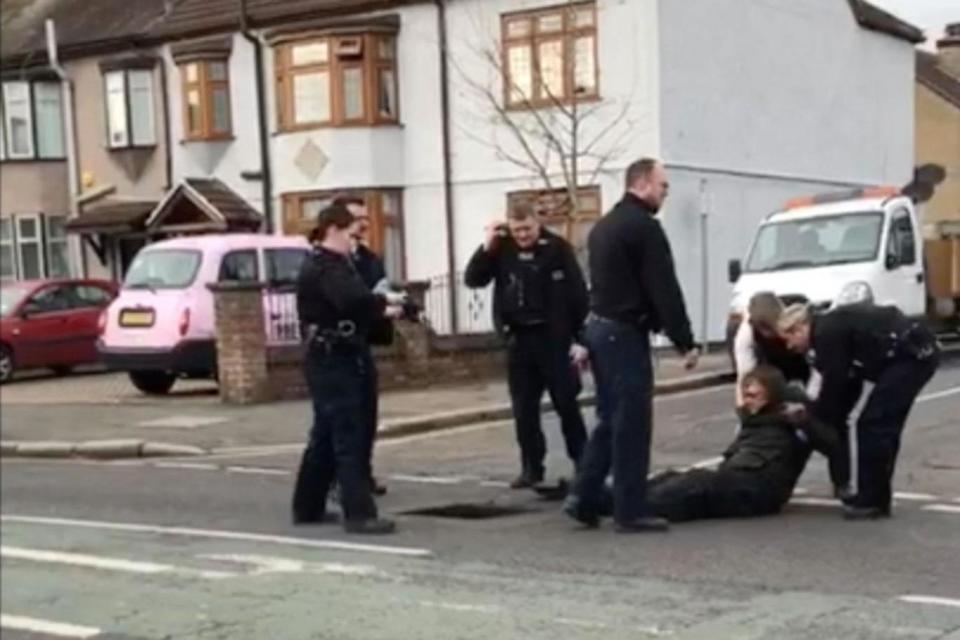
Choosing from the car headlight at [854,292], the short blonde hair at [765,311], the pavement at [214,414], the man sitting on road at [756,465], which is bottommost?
the pavement at [214,414]

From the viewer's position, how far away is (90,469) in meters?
12.1

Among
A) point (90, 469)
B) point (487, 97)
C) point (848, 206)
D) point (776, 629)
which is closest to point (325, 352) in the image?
point (776, 629)

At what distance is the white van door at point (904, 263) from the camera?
18.1m

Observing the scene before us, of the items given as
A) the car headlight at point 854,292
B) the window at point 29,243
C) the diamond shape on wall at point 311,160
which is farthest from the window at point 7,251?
the car headlight at point 854,292

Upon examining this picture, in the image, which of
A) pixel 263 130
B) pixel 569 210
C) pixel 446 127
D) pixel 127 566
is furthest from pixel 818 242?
pixel 127 566

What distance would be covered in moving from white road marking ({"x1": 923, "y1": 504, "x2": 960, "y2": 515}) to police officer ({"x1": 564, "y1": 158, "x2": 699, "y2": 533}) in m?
1.65

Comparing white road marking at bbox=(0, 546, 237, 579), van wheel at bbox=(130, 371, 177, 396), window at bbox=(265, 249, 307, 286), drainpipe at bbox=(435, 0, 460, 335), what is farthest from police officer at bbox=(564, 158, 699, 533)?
drainpipe at bbox=(435, 0, 460, 335)

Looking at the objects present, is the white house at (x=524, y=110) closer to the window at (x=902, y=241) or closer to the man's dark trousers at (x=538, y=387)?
the window at (x=902, y=241)

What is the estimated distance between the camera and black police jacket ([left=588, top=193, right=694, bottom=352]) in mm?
7711

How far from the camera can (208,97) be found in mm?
28422

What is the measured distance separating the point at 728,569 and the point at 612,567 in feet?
1.75

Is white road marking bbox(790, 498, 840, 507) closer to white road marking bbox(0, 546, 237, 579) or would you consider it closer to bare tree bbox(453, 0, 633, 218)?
white road marking bbox(0, 546, 237, 579)

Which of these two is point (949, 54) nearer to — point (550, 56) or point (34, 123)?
point (550, 56)

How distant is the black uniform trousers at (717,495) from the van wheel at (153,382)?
11393 mm
